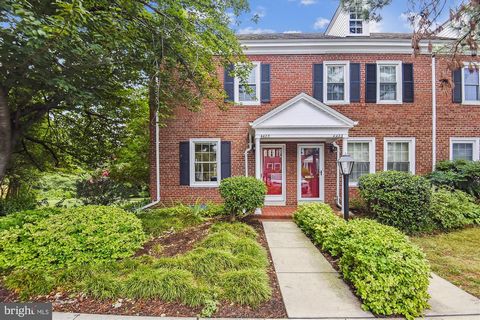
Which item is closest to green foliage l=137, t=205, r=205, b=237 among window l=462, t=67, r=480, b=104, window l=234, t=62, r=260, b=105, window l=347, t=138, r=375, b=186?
window l=234, t=62, r=260, b=105

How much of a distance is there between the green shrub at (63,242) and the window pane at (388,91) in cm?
957

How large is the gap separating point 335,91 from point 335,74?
2.13ft

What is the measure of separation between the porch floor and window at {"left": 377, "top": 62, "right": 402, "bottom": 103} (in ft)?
17.4

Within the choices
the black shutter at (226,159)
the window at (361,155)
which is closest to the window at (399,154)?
the window at (361,155)

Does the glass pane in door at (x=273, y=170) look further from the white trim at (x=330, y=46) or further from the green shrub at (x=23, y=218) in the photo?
the green shrub at (x=23, y=218)

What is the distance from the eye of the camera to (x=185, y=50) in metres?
6.15

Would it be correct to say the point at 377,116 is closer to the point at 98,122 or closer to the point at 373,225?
the point at 373,225

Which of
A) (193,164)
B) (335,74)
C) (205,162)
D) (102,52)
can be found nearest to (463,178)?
(335,74)

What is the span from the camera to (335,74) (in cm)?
942

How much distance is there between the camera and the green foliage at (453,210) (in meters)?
6.77

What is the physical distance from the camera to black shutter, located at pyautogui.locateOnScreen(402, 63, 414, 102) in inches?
364

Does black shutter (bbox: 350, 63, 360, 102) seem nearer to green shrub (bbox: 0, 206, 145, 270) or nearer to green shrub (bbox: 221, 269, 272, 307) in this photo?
green shrub (bbox: 221, 269, 272, 307)

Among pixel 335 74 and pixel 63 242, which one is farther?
pixel 335 74

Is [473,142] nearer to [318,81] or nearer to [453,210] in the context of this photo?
[453,210]
